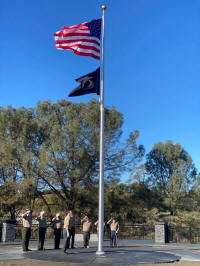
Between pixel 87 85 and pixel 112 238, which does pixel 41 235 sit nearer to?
pixel 112 238

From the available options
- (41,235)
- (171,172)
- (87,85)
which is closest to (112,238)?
(41,235)

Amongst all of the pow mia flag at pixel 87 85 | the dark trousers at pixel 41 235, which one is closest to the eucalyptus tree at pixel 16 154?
the dark trousers at pixel 41 235

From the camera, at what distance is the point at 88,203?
27188 millimetres

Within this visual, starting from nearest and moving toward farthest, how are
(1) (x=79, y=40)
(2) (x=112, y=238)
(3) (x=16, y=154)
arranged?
(1) (x=79, y=40) → (2) (x=112, y=238) → (3) (x=16, y=154)

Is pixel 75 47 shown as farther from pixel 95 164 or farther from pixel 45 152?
pixel 95 164

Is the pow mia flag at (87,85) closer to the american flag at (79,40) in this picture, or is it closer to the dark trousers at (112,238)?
the american flag at (79,40)

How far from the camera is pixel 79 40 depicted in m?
12.0

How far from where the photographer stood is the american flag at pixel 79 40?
12.0m

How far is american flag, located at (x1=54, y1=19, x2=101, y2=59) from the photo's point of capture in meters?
12.0

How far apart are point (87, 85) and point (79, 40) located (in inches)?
74.2

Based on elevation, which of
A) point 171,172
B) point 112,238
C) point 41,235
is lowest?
point 112,238

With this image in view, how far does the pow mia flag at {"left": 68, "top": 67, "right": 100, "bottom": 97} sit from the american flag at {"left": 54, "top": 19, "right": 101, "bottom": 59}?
2.84ft

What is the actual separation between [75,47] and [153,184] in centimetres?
Answer: 2526

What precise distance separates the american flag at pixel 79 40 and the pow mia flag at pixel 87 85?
87cm
